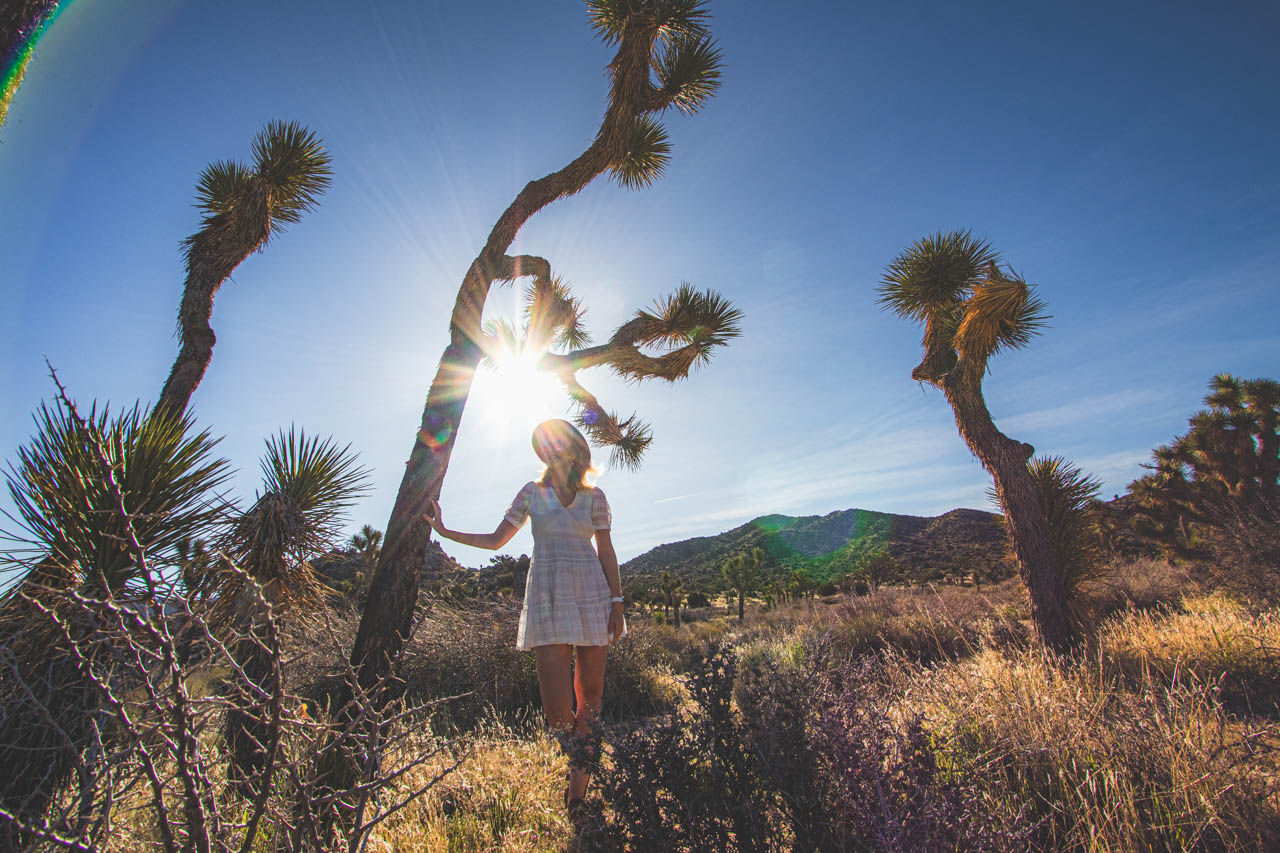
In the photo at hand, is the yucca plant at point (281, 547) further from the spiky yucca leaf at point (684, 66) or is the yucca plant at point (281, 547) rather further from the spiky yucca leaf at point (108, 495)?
the spiky yucca leaf at point (684, 66)

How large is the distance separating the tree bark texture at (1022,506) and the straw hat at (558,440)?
5841mm

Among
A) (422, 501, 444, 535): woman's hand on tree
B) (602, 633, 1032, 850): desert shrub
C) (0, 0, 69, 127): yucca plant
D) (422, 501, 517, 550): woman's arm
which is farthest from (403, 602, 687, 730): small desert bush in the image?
(0, 0, 69, 127): yucca plant

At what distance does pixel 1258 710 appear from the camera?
396 centimetres

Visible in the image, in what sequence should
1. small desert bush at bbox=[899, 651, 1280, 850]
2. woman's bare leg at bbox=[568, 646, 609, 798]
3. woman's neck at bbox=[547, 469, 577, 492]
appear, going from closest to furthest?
1. small desert bush at bbox=[899, 651, 1280, 850]
2. woman's bare leg at bbox=[568, 646, 609, 798]
3. woman's neck at bbox=[547, 469, 577, 492]

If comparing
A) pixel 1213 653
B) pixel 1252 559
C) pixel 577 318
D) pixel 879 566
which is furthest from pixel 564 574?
pixel 879 566

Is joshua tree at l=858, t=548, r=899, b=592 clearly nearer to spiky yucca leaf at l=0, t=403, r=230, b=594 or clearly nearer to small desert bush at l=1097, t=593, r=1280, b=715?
small desert bush at l=1097, t=593, r=1280, b=715

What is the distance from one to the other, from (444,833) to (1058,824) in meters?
2.81

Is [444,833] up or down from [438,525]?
down

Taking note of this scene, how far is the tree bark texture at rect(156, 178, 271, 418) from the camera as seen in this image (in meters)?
4.43

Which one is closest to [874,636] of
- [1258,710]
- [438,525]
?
[1258,710]

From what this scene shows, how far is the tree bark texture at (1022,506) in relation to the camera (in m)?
5.84

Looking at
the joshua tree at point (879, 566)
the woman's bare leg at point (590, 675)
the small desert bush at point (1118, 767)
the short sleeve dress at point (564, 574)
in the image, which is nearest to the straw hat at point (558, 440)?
the short sleeve dress at point (564, 574)

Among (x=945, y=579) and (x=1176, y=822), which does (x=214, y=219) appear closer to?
(x=1176, y=822)

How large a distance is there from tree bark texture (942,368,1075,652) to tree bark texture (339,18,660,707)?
5.76 m
